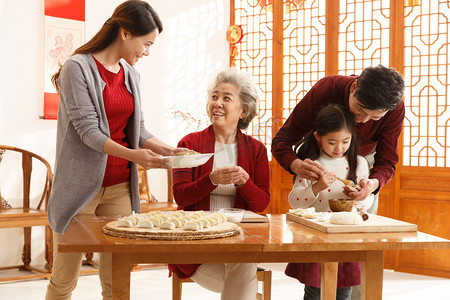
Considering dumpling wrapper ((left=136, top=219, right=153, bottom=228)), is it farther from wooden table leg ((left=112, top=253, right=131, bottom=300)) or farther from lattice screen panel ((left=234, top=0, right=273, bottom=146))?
lattice screen panel ((left=234, top=0, right=273, bottom=146))

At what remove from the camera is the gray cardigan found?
2.08 metres

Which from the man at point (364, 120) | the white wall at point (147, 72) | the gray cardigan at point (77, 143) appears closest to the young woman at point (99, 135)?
the gray cardigan at point (77, 143)

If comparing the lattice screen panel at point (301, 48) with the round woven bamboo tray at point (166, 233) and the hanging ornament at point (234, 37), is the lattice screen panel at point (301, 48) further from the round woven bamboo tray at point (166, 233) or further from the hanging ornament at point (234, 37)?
the round woven bamboo tray at point (166, 233)

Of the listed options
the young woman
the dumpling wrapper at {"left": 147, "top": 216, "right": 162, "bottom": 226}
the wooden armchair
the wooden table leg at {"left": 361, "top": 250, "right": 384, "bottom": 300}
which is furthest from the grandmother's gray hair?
the wooden armchair

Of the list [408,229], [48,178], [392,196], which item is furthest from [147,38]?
[392,196]

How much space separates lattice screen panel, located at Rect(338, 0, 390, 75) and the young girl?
2.56 metres

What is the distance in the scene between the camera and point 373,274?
177 cm

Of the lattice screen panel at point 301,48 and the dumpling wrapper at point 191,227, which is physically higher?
the lattice screen panel at point 301,48

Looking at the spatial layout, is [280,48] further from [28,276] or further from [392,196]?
[28,276]

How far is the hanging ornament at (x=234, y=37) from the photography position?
18.1 ft

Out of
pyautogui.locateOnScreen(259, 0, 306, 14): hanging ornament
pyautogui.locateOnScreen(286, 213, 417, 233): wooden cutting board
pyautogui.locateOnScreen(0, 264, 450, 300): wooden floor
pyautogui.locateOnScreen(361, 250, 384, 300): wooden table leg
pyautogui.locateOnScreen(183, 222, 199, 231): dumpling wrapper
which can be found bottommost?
pyautogui.locateOnScreen(0, 264, 450, 300): wooden floor

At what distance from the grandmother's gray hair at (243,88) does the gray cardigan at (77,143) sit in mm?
571

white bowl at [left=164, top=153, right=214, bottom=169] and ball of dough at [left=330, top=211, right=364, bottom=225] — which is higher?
white bowl at [left=164, top=153, right=214, bottom=169]

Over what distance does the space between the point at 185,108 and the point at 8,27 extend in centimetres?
172
